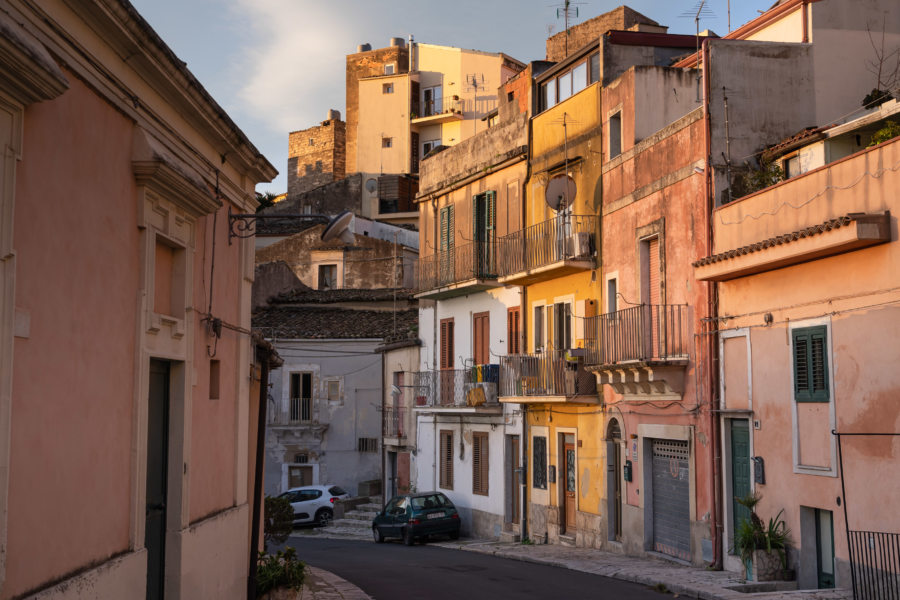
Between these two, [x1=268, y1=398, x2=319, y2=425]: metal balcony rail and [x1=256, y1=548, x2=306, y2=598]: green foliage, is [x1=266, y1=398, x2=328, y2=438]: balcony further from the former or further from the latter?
[x1=256, y1=548, x2=306, y2=598]: green foliage

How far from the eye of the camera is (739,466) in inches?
703

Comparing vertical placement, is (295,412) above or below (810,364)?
below

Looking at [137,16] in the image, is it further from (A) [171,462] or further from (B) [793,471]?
(B) [793,471]

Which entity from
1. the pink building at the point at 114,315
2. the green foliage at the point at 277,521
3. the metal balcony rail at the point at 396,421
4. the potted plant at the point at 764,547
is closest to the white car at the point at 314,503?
the metal balcony rail at the point at 396,421

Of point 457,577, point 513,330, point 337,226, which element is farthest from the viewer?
point 513,330

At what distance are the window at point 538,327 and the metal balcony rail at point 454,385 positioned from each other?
1936mm

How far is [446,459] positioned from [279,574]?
18.2 metres

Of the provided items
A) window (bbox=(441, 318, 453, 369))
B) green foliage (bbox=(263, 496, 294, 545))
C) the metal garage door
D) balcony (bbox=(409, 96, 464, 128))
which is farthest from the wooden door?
balcony (bbox=(409, 96, 464, 128))

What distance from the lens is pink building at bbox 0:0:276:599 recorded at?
22.3 feet

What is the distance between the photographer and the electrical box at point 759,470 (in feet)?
54.9

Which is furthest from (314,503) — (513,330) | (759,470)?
(759,470)

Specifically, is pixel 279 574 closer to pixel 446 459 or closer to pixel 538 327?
pixel 538 327

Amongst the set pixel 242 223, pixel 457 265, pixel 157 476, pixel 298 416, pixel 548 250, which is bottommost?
pixel 157 476

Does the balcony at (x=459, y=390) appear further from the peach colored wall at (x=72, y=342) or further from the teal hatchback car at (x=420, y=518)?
the peach colored wall at (x=72, y=342)
